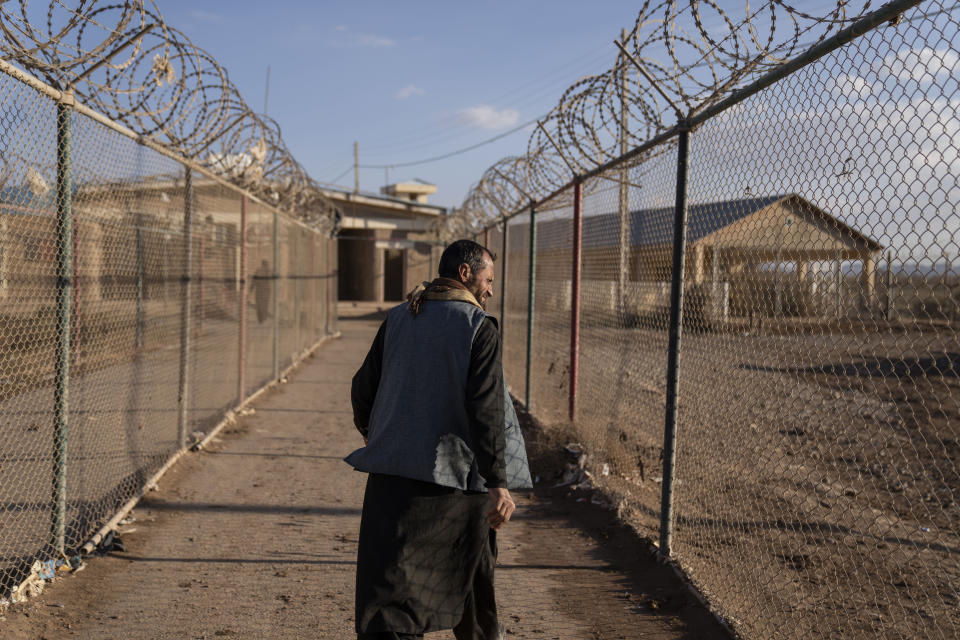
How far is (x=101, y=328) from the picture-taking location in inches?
219

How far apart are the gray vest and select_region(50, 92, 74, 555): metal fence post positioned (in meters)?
2.04

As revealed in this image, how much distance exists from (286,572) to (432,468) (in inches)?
81.9

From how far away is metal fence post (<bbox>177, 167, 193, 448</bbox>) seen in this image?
20.8 feet

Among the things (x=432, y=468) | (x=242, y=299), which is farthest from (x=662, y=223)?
(x=242, y=299)

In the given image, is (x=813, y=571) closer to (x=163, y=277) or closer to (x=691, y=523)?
(x=691, y=523)

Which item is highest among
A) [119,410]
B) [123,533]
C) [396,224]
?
[396,224]

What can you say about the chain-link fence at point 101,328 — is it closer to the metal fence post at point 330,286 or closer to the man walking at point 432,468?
the man walking at point 432,468

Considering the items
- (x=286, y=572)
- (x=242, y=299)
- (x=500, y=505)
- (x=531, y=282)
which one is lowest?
(x=286, y=572)

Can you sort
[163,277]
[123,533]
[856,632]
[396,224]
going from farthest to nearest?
1. [396,224]
2. [163,277]
3. [123,533]
4. [856,632]

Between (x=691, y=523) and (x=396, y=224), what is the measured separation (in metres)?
25.6

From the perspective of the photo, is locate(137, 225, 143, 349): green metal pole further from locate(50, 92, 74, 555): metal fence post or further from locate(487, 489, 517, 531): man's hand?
locate(487, 489, 517, 531): man's hand

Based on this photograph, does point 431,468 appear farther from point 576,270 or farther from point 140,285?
point 140,285

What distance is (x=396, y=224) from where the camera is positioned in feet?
97.9

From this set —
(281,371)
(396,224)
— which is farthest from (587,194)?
(396,224)
